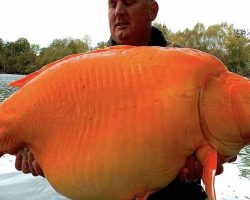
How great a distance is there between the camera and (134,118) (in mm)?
2090

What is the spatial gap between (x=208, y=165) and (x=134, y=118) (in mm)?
429

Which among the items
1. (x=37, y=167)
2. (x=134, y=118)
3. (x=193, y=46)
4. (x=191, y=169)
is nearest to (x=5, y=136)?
(x=37, y=167)

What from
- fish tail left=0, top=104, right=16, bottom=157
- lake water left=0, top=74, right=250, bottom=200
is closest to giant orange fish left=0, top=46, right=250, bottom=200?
fish tail left=0, top=104, right=16, bottom=157

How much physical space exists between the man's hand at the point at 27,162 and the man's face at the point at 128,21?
1.13 meters

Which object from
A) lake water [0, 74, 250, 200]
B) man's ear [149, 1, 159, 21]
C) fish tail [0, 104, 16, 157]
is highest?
man's ear [149, 1, 159, 21]

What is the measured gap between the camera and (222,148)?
7.07ft

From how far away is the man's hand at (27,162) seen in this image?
8.16 feet

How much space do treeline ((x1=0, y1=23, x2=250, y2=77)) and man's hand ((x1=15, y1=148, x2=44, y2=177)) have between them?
160 ft

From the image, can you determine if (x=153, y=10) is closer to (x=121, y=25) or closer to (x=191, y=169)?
(x=121, y=25)

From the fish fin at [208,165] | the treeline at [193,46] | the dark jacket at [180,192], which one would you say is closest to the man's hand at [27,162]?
the dark jacket at [180,192]

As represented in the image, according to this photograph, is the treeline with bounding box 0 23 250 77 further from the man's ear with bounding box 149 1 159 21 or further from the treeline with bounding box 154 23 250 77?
the man's ear with bounding box 149 1 159 21

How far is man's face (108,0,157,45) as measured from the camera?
3.13 metres

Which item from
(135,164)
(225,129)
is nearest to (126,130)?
(135,164)

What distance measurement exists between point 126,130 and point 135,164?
0.56 feet
